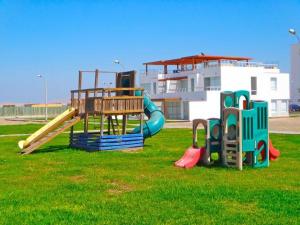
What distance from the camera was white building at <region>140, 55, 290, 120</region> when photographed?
5550cm

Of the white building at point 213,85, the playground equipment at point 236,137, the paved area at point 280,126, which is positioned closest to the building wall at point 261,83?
the white building at point 213,85

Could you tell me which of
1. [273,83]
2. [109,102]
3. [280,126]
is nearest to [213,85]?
[273,83]

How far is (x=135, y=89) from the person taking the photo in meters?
19.4

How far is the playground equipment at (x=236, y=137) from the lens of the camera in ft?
41.2

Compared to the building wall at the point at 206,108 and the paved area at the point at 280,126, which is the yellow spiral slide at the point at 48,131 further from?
the building wall at the point at 206,108

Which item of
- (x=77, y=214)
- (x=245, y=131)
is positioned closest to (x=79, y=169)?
(x=245, y=131)

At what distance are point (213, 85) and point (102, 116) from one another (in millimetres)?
41352

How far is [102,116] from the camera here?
18.3 metres

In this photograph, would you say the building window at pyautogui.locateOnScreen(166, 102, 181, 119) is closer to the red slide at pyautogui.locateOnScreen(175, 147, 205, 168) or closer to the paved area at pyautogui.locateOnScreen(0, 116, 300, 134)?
the paved area at pyautogui.locateOnScreen(0, 116, 300, 134)

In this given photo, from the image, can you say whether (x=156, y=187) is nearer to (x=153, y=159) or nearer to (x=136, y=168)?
(x=136, y=168)

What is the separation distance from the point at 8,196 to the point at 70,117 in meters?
11.1

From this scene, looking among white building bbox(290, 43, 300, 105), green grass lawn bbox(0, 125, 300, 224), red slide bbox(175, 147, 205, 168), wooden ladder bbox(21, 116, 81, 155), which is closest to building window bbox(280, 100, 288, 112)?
white building bbox(290, 43, 300, 105)

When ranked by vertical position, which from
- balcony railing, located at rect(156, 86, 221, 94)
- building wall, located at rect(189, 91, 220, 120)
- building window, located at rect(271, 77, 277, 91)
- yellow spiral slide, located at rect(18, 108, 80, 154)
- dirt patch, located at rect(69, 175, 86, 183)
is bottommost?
dirt patch, located at rect(69, 175, 86, 183)

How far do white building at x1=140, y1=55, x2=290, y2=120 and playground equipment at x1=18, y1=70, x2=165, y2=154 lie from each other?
34.6 meters
